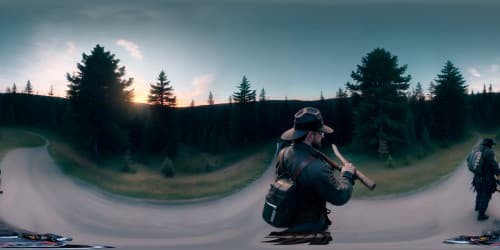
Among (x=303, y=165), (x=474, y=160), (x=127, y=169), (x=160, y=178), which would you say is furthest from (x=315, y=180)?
(x=127, y=169)

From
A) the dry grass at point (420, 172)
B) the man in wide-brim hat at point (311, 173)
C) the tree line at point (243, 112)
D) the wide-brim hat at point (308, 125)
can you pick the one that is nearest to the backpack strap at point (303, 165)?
the man in wide-brim hat at point (311, 173)

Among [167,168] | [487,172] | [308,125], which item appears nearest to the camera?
[308,125]

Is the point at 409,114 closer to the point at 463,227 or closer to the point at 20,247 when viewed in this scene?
the point at 463,227

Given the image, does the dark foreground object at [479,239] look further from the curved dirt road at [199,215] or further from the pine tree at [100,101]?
the pine tree at [100,101]

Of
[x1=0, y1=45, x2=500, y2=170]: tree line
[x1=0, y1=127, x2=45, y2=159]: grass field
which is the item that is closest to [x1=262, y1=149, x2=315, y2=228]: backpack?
[x1=0, y1=45, x2=500, y2=170]: tree line

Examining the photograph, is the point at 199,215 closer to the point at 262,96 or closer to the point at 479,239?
the point at 262,96

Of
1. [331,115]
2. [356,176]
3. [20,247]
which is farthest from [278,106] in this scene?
[20,247]
